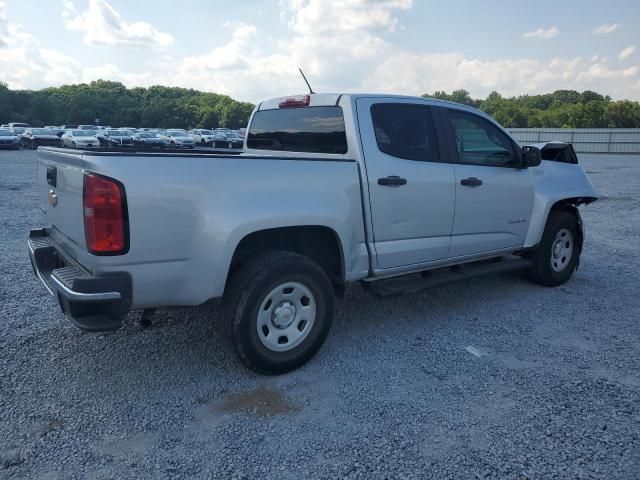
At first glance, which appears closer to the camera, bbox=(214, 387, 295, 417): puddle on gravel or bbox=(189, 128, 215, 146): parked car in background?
bbox=(214, 387, 295, 417): puddle on gravel

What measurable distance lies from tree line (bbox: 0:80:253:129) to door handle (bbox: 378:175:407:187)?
9232 cm

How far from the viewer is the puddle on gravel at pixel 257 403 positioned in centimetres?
311

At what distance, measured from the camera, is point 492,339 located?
4199mm

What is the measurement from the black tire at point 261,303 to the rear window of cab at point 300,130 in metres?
1.12

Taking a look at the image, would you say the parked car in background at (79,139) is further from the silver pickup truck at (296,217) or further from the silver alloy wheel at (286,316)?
the silver alloy wheel at (286,316)

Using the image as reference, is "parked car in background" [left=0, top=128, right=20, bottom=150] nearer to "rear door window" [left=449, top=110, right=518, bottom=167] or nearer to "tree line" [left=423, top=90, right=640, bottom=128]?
"rear door window" [left=449, top=110, right=518, bottom=167]

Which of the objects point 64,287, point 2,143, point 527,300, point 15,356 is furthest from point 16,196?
point 2,143

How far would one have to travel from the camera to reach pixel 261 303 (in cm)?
335

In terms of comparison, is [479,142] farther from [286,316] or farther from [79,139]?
[79,139]

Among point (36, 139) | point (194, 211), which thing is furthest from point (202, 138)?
point (194, 211)

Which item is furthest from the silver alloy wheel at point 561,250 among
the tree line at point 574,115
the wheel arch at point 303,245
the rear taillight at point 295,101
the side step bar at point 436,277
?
the tree line at point 574,115

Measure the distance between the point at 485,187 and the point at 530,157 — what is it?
2.34 ft

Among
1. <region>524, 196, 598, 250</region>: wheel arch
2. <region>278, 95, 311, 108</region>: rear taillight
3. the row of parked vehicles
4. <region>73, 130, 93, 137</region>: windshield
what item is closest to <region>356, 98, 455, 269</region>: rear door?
<region>278, 95, 311, 108</region>: rear taillight

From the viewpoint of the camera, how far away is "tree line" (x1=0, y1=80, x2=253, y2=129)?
84.8m
